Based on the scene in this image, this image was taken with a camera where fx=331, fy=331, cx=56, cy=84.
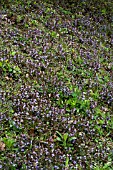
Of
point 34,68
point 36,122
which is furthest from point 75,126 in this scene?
point 34,68

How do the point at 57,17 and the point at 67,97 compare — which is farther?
the point at 57,17

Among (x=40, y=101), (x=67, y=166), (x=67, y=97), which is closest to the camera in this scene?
(x=67, y=166)

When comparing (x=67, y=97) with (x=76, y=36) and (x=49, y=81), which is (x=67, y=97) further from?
(x=76, y=36)

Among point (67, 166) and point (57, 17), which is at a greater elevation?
point (57, 17)

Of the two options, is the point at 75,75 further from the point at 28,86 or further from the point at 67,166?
the point at 67,166

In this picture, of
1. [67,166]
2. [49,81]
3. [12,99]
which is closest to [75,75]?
[49,81]

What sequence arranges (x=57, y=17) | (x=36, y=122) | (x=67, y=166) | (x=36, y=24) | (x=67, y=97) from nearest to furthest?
(x=67, y=166), (x=36, y=122), (x=67, y=97), (x=36, y=24), (x=57, y=17)
